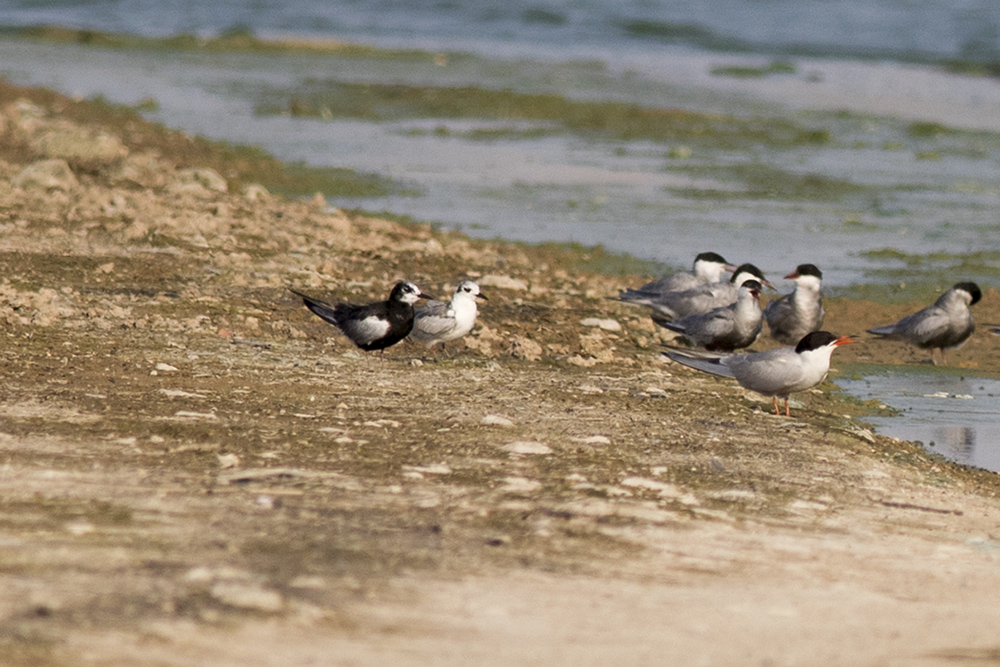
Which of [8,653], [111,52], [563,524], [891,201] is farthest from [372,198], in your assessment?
[111,52]

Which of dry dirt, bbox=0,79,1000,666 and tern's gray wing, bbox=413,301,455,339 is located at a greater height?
tern's gray wing, bbox=413,301,455,339

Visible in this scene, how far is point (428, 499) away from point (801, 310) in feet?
18.1

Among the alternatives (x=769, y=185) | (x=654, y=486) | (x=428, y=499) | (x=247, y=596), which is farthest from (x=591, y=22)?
(x=247, y=596)

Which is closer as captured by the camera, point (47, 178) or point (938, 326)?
point (938, 326)

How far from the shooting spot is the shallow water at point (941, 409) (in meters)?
8.21

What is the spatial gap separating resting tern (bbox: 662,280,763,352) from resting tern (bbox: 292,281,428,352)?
93.9 inches

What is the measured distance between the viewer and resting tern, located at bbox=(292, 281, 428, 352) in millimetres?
8867

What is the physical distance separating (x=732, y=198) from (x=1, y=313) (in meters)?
10.0

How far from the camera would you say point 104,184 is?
44.8 feet

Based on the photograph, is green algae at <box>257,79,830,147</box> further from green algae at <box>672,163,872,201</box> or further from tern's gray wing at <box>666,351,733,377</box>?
tern's gray wing at <box>666,351,733,377</box>

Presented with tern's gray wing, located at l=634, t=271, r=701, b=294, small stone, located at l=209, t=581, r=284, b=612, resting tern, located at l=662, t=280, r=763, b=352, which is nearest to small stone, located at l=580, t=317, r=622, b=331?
resting tern, located at l=662, t=280, r=763, b=352

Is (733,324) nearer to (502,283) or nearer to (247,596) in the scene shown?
(502,283)

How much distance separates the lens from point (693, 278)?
11547 mm

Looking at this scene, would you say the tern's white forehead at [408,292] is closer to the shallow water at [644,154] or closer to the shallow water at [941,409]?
the shallow water at [941,409]
